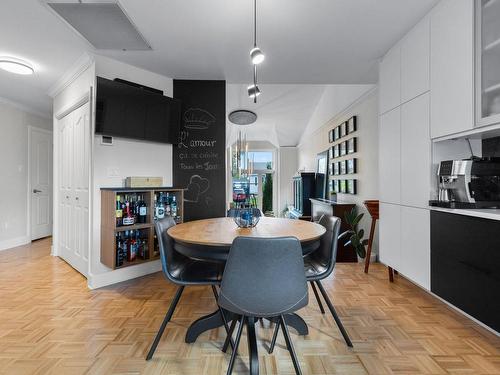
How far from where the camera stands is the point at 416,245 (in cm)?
238

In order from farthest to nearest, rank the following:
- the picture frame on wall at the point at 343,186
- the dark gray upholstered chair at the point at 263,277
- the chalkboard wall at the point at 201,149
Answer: the picture frame on wall at the point at 343,186, the chalkboard wall at the point at 201,149, the dark gray upholstered chair at the point at 263,277

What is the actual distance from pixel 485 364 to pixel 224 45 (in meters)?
3.19

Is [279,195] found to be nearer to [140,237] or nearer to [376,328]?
[140,237]

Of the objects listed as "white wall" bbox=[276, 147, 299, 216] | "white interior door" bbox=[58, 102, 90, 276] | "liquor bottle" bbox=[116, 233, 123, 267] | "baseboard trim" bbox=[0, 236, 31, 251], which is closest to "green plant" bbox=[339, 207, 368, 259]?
"liquor bottle" bbox=[116, 233, 123, 267]

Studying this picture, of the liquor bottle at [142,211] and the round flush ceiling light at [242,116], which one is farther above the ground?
the round flush ceiling light at [242,116]

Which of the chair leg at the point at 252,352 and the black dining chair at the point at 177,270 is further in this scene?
the black dining chair at the point at 177,270

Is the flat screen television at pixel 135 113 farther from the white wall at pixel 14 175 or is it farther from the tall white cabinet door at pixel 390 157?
the white wall at pixel 14 175

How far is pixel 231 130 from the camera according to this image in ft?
26.1

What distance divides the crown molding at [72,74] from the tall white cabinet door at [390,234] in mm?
3540

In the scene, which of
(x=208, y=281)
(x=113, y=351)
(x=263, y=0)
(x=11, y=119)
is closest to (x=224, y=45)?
(x=263, y=0)

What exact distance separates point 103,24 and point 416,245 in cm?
334

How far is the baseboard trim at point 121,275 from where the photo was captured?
283 cm

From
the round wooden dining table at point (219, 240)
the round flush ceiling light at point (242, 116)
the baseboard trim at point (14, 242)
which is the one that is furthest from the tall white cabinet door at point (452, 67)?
the baseboard trim at point (14, 242)

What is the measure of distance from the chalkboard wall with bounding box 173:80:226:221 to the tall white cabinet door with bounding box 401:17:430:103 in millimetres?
2090
